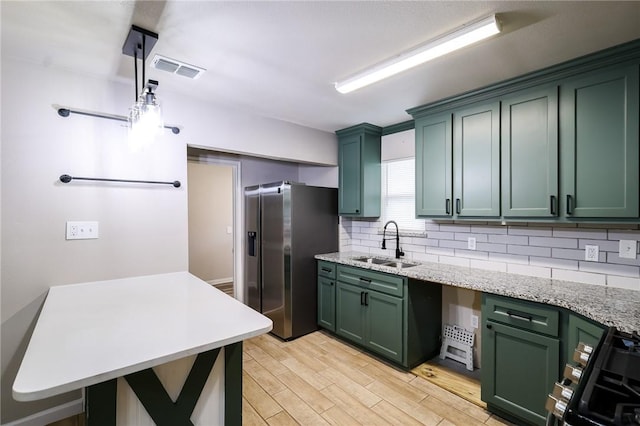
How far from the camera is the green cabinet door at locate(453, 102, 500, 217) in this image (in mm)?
2408

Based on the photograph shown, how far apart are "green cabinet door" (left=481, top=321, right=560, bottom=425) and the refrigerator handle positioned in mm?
2648

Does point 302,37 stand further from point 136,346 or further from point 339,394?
point 339,394

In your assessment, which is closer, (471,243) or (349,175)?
(471,243)

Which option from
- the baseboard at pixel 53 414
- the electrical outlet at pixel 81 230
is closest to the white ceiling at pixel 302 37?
the electrical outlet at pixel 81 230

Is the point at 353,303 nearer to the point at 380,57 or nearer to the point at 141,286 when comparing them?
the point at 141,286

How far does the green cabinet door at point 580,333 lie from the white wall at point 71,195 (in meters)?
2.74

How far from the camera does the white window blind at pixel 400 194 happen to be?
3.35 meters

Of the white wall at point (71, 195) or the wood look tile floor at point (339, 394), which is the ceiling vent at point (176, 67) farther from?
the wood look tile floor at point (339, 394)

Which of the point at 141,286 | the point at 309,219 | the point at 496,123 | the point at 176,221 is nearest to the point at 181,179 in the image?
the point at 176,221

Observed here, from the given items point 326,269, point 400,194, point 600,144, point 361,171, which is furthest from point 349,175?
point 600,144

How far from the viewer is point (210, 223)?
5492 millimetres

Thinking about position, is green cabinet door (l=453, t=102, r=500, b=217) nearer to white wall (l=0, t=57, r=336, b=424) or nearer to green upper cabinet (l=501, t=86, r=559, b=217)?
green upper cabinet (l=501, t=86, r=559, b=217)

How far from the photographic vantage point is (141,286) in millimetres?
2047

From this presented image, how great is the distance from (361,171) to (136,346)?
2.88 metres
